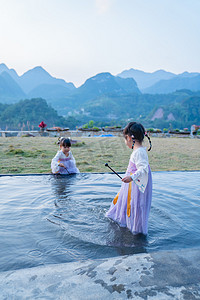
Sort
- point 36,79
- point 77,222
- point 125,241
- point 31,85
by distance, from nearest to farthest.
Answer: point 125,241 → point 77,222 → point 31,85 → point 36,79

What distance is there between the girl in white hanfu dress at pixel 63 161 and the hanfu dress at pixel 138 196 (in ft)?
7.70

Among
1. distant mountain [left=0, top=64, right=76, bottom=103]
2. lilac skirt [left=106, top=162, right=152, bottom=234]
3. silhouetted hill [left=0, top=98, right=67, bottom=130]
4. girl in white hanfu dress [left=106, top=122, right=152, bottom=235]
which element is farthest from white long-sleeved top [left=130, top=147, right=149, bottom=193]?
distant mountain [left=0, top=64, right=76, bottom=103]

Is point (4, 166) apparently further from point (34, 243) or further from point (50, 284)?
point (50, 284)

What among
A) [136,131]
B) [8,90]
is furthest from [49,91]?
[136,131]

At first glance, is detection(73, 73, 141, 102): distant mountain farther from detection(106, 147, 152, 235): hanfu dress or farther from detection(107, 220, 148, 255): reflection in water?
detection(107, 220, 148, 255): reflection in water

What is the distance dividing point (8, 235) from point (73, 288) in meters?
1.12

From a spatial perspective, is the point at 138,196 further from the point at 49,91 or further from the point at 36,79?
the point at 36,79

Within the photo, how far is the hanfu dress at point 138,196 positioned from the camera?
2418 millimetres

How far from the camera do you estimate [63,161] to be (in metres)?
4.93

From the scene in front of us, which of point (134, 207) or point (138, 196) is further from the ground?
point (138, 196)

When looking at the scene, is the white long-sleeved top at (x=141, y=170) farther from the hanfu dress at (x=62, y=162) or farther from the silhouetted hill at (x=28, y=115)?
the silhouetted hill at (x=28, y=115)

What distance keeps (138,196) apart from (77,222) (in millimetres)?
783

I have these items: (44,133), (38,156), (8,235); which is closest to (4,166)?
(38,156)

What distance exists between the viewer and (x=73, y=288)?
156cm
